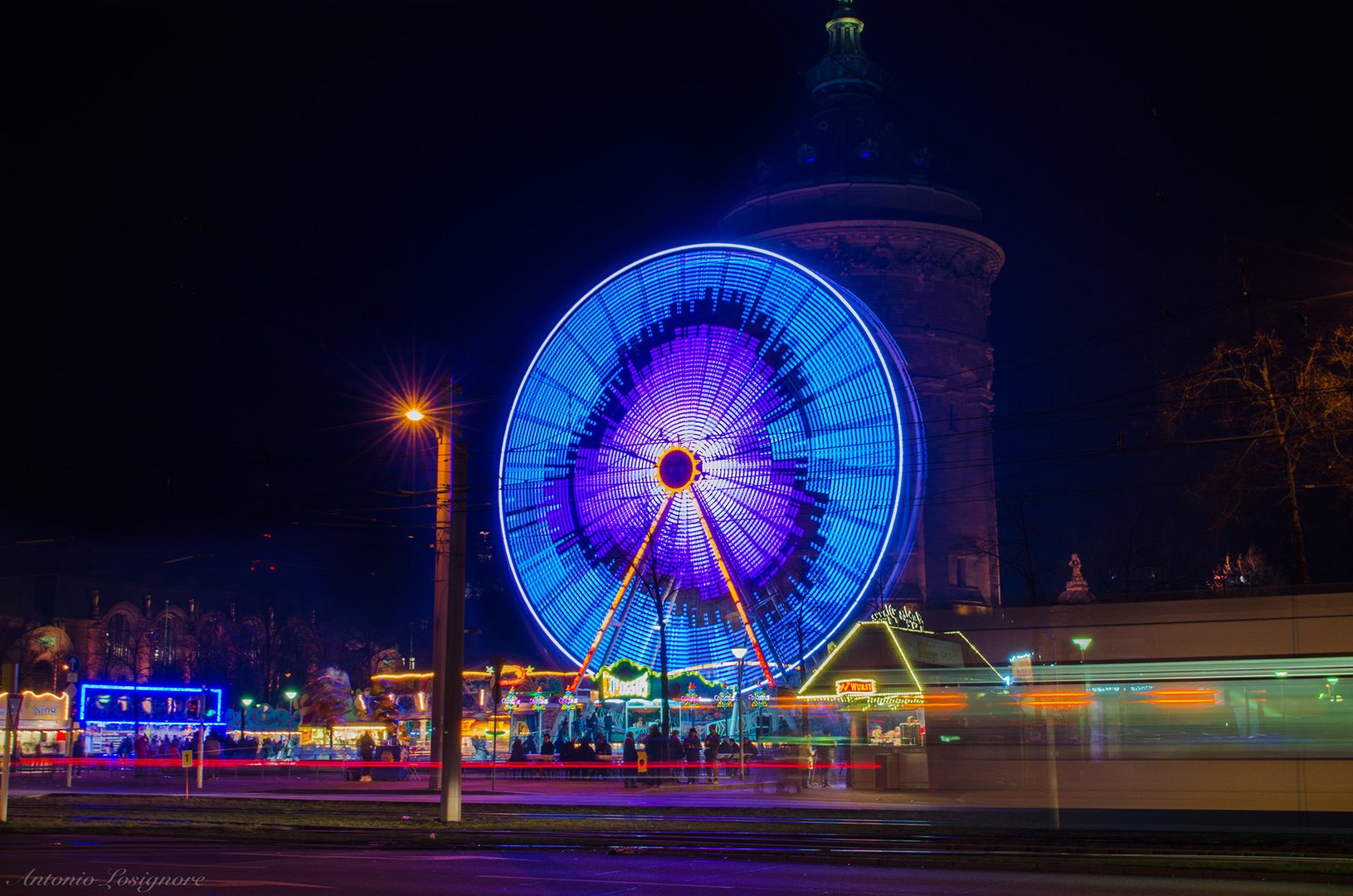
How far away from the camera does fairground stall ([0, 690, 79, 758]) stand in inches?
2460

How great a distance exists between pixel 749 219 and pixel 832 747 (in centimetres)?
2850

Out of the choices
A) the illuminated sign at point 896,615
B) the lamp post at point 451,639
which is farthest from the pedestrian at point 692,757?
the illuminated sign at point 896,615

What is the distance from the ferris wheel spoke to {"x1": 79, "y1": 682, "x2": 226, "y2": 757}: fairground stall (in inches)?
1049

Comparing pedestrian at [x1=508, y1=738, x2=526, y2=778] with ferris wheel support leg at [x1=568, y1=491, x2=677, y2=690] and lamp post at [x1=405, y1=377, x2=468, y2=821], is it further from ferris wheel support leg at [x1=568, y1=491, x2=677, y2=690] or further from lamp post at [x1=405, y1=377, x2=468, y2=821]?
lamp post at [x1=405, y1=377, x2=468, y2=821]

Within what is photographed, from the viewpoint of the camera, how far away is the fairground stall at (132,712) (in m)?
60.9

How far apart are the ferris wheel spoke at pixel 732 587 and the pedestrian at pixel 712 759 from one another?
119 inches

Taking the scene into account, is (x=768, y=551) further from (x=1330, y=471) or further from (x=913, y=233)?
(x=913, y=233)

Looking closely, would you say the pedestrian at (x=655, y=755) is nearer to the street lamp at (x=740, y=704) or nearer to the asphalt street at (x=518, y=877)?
the street lamp at (x=740, y=704)

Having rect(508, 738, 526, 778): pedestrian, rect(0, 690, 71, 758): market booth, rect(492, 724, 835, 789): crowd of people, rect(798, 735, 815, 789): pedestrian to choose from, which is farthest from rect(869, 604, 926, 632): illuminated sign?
rect(0, 690, 71, 758): market booth

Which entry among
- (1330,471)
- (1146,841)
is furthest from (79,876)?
(1330,471)

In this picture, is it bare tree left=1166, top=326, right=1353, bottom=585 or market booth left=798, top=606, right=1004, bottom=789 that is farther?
market booth left=798, top=606, right=1004, bottom=789

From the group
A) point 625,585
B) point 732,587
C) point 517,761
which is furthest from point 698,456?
point 517,761

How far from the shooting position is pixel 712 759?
120ft

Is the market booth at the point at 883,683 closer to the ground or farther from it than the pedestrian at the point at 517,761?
farther from it
